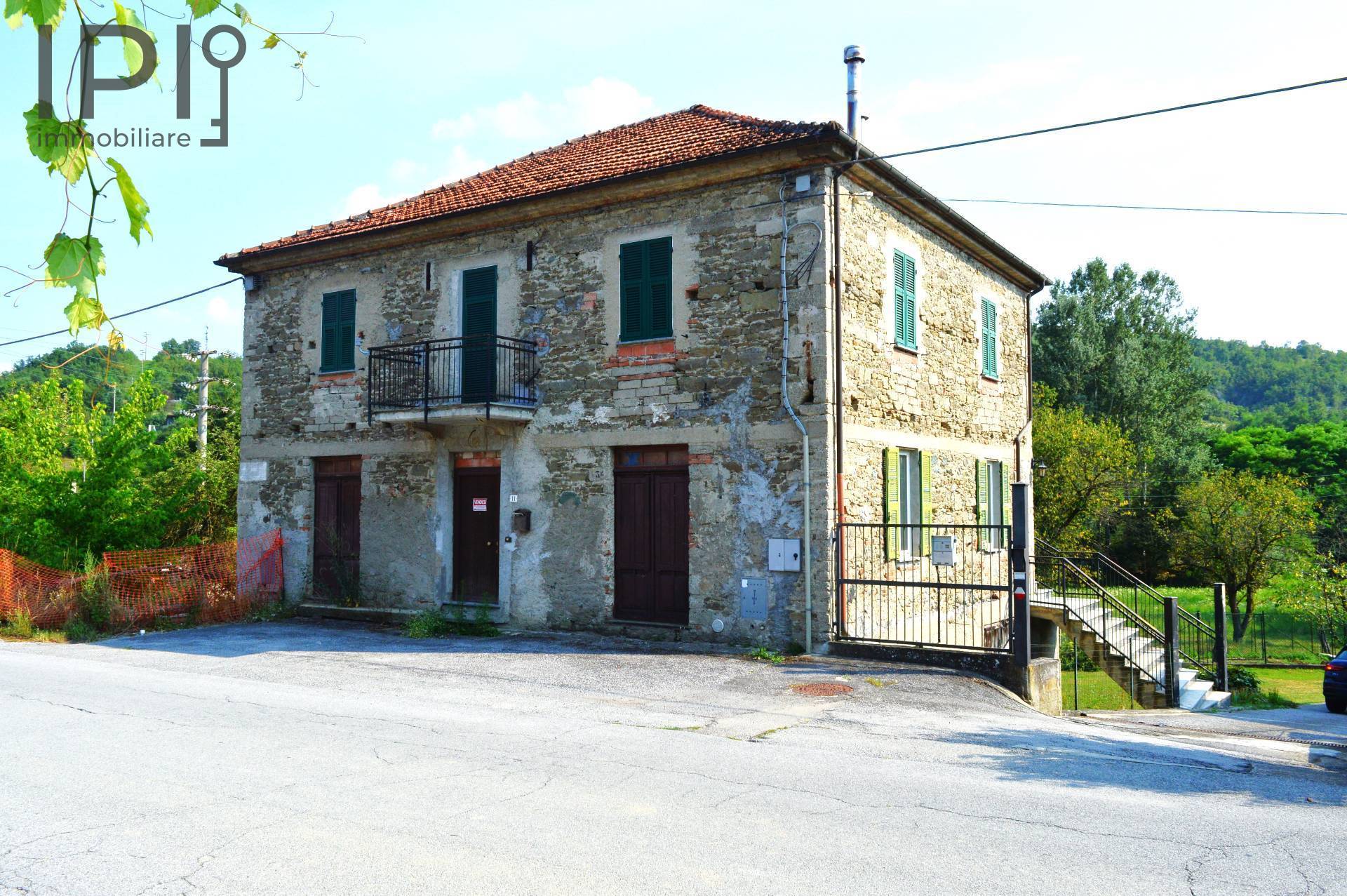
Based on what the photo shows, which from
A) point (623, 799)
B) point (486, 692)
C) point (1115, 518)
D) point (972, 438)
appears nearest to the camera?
point (623, 799)

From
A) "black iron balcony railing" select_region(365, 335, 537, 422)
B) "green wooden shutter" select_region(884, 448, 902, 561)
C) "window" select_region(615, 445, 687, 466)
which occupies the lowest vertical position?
"green wooden shutter" select_region(884, 448, 902, 561)

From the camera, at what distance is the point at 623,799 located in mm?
6094

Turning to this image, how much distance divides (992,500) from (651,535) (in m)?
7.83

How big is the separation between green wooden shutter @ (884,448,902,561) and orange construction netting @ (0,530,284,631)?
1126 cm

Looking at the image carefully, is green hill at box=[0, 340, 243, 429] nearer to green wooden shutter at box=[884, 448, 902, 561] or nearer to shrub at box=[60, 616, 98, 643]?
shrub at box=[60, 616, 98, 643]

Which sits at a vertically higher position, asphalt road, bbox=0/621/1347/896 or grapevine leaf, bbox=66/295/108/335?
grapevine leaf, bbox=66/295/108/335

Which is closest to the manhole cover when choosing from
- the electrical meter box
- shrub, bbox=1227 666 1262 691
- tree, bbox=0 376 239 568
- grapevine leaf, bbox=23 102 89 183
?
the electrical meter box

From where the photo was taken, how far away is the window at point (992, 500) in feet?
58.9

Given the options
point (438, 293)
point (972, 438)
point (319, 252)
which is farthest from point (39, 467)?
point (972, 438)

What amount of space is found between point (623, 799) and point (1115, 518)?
3583 centimetres

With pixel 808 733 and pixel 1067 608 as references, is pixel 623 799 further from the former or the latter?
pixel 1067 608

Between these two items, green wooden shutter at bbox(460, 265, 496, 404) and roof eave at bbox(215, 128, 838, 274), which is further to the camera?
green wooden shutter at bbox(460, 265, 496, 404)

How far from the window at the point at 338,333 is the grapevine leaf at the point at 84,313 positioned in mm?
15901

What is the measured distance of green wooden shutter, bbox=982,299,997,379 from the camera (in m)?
18.5
